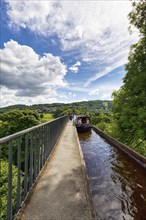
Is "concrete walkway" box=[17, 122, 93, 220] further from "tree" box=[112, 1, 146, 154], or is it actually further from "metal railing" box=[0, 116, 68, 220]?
"tree" box=[112, 1, 146, 154]

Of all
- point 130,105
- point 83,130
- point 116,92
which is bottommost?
point 83,130

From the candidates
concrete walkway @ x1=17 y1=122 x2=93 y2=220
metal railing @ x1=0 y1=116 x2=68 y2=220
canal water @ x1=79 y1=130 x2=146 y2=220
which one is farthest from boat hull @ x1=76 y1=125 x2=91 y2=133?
concrete walkway @ x1=17 y1=122 x2=93 y2=220

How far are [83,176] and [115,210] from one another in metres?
1.18

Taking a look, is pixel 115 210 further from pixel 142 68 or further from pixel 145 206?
pixel 142 68

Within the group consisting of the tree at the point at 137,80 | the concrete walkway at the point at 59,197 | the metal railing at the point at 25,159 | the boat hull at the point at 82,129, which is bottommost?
the boat hull at the point at 82,129

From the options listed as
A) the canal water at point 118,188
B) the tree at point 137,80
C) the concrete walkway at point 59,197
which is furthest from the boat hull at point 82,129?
the concrete walkway at point 59,197

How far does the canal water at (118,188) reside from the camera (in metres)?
4.08

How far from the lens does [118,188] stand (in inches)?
212

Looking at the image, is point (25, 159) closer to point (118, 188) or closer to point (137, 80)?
point (118, 188)

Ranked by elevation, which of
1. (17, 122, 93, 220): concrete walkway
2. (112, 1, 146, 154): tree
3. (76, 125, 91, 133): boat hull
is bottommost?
(76, 125, 91, 133): boat hull

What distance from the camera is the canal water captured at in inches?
161

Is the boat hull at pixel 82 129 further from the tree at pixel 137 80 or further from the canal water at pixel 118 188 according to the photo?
the canal water at pixel 118 188

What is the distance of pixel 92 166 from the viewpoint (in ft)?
25.4

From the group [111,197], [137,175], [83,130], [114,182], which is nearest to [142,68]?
[137,175]
